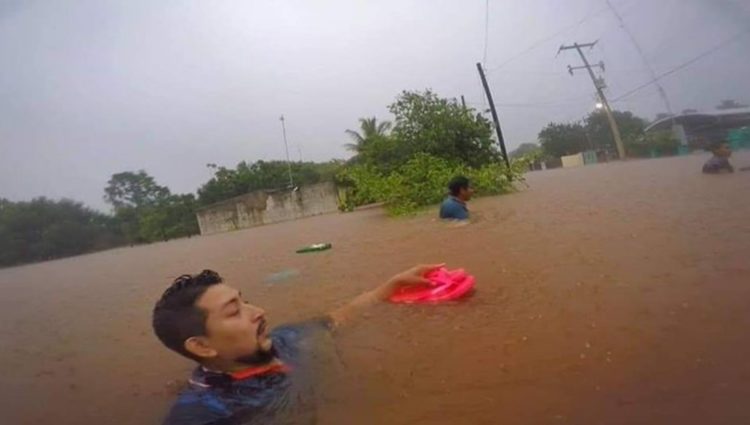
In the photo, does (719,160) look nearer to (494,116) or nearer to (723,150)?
(723,150)

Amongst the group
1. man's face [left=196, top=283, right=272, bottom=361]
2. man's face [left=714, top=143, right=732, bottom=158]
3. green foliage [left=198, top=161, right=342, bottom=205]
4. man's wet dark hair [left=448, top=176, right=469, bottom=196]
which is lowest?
man's face [left=196, top=283, right=272, bottom=361]

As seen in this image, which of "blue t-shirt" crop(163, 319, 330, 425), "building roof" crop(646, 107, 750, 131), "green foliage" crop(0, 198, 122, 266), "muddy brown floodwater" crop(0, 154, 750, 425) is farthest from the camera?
"building roof" crop(646, 107, 750, 131)

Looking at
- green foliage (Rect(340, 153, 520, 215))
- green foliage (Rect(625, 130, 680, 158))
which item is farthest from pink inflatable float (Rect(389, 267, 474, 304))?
green foliage (Rect(340, 153, 520, 215))

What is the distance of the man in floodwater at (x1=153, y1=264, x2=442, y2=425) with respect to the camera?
147cm

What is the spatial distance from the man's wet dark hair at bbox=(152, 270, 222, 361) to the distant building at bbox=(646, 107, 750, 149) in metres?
2.50

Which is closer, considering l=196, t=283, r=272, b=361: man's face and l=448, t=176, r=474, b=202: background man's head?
l=196, t=283, r=272, b=361: man's face

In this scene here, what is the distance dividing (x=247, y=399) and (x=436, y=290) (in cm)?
107

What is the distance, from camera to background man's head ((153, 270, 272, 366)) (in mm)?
1473

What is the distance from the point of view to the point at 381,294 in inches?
92.7

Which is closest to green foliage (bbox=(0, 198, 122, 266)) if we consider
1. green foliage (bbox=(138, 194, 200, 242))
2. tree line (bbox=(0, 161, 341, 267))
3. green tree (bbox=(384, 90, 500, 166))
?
tree line (bbox=(0, 161, 341, 267))

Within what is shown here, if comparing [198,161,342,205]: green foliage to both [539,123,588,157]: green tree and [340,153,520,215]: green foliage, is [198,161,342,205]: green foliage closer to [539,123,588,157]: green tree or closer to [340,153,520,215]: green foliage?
[539,123,588,157]: green tree

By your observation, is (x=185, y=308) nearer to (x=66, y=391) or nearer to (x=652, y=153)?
(x=66, y=391)

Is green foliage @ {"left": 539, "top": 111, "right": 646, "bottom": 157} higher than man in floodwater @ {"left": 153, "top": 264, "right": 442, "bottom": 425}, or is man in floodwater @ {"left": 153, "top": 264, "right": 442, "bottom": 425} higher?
green foliage @ {"left": 539, "top": 111, "right": 646, "bottom": 157}

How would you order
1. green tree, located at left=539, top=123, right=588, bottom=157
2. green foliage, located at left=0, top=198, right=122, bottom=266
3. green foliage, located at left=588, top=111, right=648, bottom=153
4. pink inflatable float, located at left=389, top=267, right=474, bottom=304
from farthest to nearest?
green tree, located at left=539, top=123, right=588, bottom=157 → green foliage, located at left=588, top=111, right=648, bottom=153 → pink inflatable float, located at left=389, top=267, right=474, bottom=304 → green foliage, located at left=0, top=198, right=122, bottom=266
